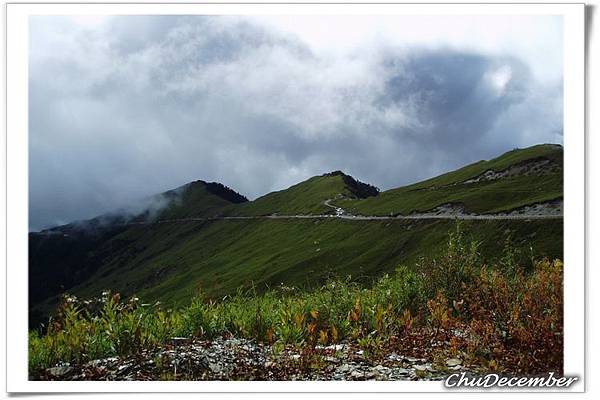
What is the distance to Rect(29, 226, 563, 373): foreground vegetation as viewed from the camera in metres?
8.01

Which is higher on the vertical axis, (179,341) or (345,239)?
(179,341)

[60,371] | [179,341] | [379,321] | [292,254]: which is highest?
[379,321]

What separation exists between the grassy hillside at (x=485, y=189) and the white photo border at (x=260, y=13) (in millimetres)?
74768

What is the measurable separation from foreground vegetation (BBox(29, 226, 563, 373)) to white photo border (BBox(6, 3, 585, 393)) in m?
0.69

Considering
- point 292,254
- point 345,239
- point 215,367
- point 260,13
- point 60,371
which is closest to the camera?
point 215,367

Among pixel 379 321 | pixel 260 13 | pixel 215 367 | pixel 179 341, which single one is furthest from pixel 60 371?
pixel 260 13

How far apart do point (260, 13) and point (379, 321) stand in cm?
680

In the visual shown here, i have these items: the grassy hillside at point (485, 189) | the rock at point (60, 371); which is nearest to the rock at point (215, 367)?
the rock at point (60, 371)

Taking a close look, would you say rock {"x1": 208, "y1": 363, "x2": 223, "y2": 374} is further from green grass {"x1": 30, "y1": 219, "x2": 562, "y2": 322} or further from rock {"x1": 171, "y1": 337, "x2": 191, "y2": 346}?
green grass {"x1": 30, "y1": 219, "x2": 562, "y2": 322}

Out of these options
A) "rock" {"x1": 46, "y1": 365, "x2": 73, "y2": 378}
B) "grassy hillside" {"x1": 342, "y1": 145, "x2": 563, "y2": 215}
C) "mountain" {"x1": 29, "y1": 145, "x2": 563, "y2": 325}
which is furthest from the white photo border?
"grassy hillside" {"x1": 342, "y1": 145, "x2": 563, "y2": 215}

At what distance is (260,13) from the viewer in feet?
36.4

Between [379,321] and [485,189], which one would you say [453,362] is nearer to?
[379,321]

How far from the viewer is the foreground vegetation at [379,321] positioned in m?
8.01
